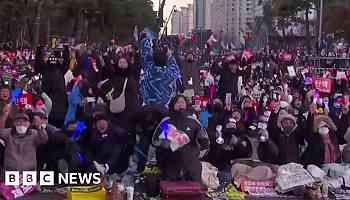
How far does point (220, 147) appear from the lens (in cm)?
1174

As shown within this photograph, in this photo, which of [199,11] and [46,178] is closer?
[46,178]

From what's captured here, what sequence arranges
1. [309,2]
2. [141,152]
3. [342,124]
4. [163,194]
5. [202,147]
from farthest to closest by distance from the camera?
1. [309,2]
2. [342,124]
3. [141,152]
4. [202,147]
5. [163,194]

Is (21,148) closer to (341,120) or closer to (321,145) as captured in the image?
(321,145)

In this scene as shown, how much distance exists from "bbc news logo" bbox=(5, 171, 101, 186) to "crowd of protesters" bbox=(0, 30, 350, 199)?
4.0 inches

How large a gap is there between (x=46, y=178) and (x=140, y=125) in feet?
5.53

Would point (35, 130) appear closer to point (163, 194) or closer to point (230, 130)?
point (163, 194)

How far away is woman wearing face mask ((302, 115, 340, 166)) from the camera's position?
38.6ft

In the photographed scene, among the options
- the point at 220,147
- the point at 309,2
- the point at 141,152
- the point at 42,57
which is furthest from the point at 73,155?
the point at 309,2

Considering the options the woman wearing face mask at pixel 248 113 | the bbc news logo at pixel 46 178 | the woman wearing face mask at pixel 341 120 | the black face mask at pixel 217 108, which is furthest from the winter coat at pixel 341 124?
the bbc news logo at pixel 46 178

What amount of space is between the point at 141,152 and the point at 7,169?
2093 millimetres

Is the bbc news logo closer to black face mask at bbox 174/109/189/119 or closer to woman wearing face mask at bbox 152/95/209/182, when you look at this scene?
woman wearing face mask at bbox 152/95/209/182

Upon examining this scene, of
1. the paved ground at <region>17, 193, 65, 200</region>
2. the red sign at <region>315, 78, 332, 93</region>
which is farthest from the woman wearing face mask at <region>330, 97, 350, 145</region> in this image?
the paved ground at <region>17, 193, 65, 200</region>

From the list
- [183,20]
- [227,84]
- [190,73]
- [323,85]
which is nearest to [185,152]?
[227,84]

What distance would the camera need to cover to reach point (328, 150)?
38.9ft
